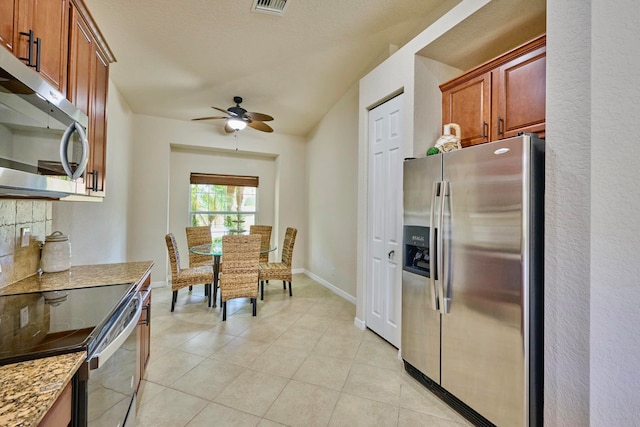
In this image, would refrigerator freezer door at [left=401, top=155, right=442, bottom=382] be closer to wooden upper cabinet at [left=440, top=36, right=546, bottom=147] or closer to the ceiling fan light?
wooden upper cabinet at [left=440, top=36, right=546, bottom=147]

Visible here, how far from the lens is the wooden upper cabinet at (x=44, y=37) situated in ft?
3.60

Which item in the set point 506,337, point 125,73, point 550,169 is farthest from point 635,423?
point 125,73

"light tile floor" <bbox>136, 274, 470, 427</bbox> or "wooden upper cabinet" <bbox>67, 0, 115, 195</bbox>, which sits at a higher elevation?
"wooden upper cabinet" <bbox>67, 0, 115, 195</bbox>

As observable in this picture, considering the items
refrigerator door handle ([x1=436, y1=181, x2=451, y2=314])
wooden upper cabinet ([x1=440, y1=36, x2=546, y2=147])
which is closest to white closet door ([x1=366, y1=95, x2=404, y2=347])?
wooden upper cabinet ([x1=440, y1=36, x2=546, y2=147])

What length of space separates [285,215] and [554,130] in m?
A: 4.65

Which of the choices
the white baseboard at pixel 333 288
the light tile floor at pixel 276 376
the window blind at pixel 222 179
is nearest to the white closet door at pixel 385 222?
the light tile floor at pixel 276 376

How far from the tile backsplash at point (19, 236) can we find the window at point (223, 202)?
3269mm

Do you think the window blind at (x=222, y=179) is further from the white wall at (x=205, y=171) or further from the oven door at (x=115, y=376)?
the oven door at (x=115, y=376)

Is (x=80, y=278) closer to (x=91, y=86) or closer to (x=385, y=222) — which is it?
(x=91, y=86)

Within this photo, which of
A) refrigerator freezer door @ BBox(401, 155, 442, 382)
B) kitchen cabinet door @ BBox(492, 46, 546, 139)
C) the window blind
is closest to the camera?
kitchen cabinet door @ BBox(492, 46, 546, 139)

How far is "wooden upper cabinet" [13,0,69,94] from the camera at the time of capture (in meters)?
1.10

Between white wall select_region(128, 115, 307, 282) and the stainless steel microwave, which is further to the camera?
white wall select_region(128, 115, 307, 282)

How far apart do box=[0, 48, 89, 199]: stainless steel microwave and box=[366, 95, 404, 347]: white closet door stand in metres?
2.30

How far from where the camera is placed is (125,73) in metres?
3.22
